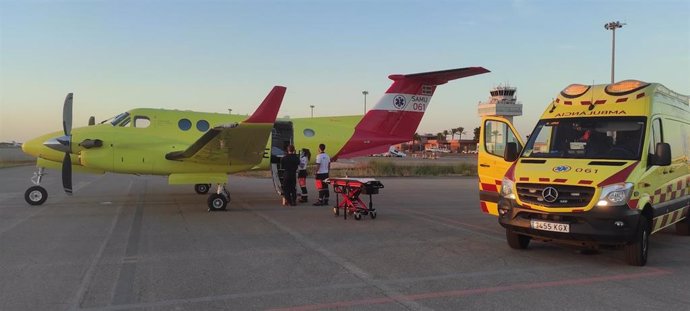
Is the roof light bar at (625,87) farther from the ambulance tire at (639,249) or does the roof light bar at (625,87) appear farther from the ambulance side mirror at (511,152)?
the ambulance tire at (639,249)

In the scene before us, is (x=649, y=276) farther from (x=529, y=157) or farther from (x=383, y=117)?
(x=383, y=117)

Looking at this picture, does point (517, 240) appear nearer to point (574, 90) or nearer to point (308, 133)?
point (574, 90)

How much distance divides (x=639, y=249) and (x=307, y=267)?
4.44m

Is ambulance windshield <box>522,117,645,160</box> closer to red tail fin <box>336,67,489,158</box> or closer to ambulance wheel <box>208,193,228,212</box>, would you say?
ambulance wheel <box>208,193,228,212</box>

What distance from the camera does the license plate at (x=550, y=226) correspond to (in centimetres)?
634

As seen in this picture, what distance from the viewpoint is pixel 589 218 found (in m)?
6.24

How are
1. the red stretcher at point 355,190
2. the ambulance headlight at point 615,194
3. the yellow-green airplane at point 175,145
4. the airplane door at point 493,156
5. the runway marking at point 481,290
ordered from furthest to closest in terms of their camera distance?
the yellow-green airplane at point 175,145 → the red stretcher at point 355,190 → the airplane door at point 493,156 → the ambulance headlight at point 615,194 → the runway marking at point 481,290

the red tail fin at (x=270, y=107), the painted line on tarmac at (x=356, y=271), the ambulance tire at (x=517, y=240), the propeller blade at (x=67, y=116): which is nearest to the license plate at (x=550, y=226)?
the ambulance tire at (x=517, y=240)

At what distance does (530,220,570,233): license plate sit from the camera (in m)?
6.34

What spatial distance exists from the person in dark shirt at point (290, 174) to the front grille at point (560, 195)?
24.4 ft

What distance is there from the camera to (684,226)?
30.7 ft

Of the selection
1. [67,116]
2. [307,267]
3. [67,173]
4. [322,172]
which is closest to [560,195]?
[307,267]

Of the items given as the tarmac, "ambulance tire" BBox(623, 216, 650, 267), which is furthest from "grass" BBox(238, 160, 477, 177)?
"ambulance tire" BBox(623, 216, 650, 267)

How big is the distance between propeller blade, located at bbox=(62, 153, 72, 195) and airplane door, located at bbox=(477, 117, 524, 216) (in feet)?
32.8
